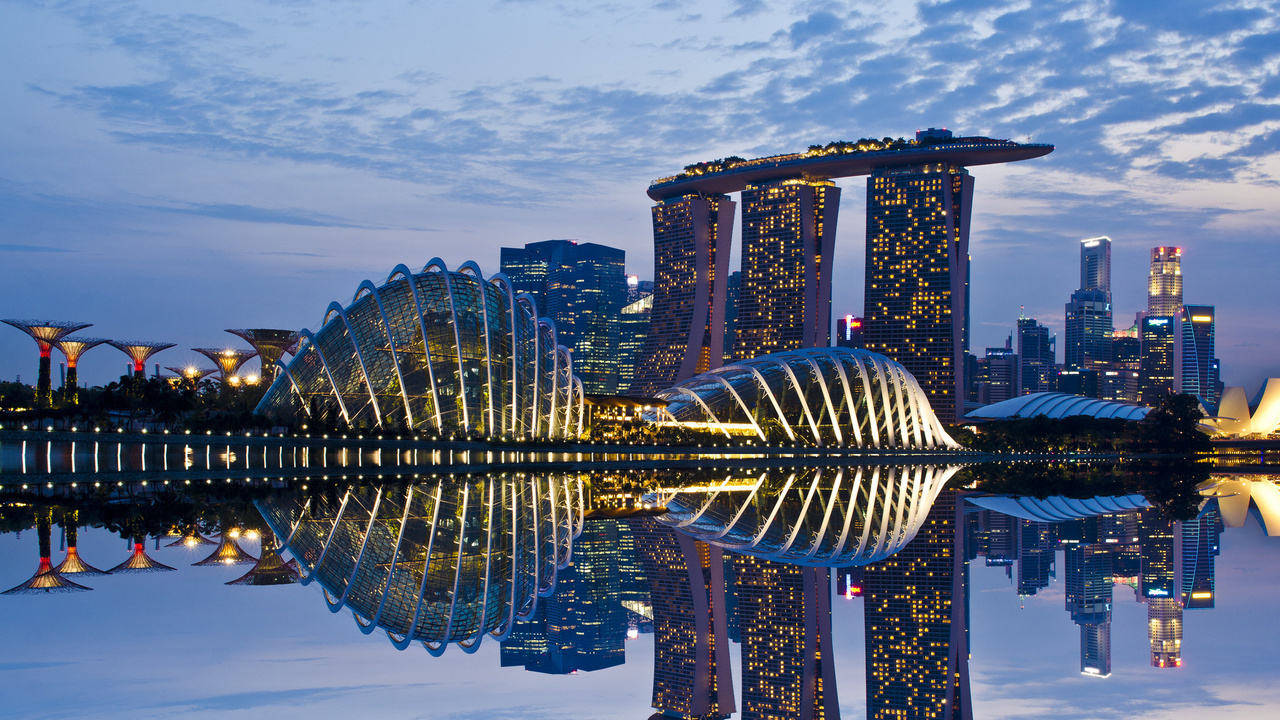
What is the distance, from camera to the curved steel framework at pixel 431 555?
21578mm

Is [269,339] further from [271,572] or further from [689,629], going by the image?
[689,629]

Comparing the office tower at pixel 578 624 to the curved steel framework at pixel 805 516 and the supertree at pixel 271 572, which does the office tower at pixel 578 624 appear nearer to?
the curved steel framework at pixel 805 516

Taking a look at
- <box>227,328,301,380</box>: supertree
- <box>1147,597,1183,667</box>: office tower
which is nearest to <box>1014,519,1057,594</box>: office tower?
<box>1147,597,1183,667</box>: office tower

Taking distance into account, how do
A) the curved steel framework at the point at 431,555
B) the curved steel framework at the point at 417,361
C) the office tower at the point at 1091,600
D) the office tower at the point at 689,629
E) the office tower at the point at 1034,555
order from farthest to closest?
the curved steel framework at the point at 417,361 → the office tower at the point at 1034,555 → the office tower at the point at 689,629 → the curved steel framework at the point at 431,555 → the office tower at the point at 1091,600

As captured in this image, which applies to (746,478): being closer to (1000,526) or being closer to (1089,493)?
(1089,493)

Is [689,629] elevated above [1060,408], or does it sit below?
below

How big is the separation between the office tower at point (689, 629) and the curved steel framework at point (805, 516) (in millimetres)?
2391

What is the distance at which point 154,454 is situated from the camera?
7019cm

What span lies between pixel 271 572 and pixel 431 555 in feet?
11.7

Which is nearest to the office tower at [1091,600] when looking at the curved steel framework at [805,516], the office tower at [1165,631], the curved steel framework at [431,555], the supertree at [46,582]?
the office tower at [1165,631]

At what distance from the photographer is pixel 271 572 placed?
25.7 meters

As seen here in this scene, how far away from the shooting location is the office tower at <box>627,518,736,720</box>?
2673 cm

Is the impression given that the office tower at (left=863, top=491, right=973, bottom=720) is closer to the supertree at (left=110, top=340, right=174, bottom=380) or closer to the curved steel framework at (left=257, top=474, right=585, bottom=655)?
the curved steel framework at (left=257, top=474, right=585, bottom=655)

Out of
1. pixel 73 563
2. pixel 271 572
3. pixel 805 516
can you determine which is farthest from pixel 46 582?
pixel 805 516
